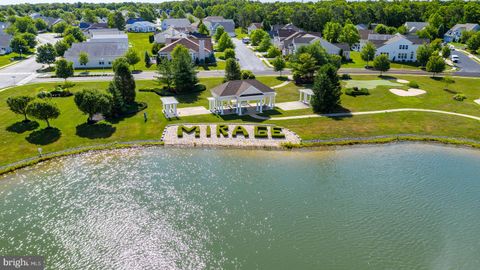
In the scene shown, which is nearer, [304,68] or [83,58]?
[304,68]

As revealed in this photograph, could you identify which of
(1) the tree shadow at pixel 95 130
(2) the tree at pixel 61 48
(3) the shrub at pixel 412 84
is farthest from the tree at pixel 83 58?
(3) the shrub at pixel 412 84

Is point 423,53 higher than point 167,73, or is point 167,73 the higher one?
point 423,53

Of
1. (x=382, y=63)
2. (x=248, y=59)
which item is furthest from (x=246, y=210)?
(x=248, y=59)

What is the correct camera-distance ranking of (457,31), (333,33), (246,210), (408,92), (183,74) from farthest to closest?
1. (457,31)
2. (333,33)
3. (408,92)
4. (183,74)
5. (246,210)

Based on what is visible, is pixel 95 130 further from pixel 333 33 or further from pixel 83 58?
pixel 333 33

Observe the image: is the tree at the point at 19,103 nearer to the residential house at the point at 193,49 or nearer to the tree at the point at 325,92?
the tree at the point at 325,92

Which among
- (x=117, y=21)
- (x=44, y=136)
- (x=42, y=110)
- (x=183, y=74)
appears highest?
(x=117, y=21)

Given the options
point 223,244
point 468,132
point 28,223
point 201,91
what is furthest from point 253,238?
point 201,91

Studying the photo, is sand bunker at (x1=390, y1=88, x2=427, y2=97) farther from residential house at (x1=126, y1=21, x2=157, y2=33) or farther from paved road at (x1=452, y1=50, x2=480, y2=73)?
residential house at (x1=126, y1=21, x2=157, y2=33)
